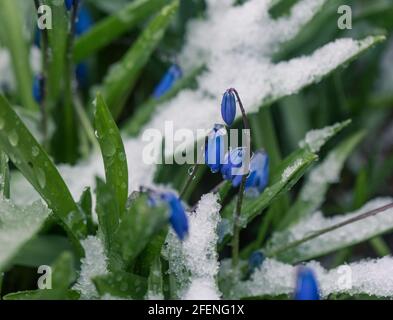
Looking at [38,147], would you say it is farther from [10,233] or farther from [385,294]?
[385,294]

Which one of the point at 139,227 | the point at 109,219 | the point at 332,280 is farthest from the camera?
the point at 332,280

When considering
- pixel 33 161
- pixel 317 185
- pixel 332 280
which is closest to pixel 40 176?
pixel 33 161

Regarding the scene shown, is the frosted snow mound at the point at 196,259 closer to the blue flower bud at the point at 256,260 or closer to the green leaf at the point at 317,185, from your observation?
the blue flower bud at the point at 256,260

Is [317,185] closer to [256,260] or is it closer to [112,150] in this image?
Answer: [256,260]

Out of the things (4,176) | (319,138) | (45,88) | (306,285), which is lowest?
(306,285)

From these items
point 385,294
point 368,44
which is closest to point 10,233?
point 385,294

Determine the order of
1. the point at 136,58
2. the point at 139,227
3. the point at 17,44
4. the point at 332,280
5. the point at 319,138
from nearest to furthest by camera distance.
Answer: the point at 139,227 → the point at 332,280 → the point at 319,138 → the point at 136,58 → the point at 17,44

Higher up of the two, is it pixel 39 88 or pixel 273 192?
pixel 39 88

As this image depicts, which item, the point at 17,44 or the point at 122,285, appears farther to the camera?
the point at 17,44
